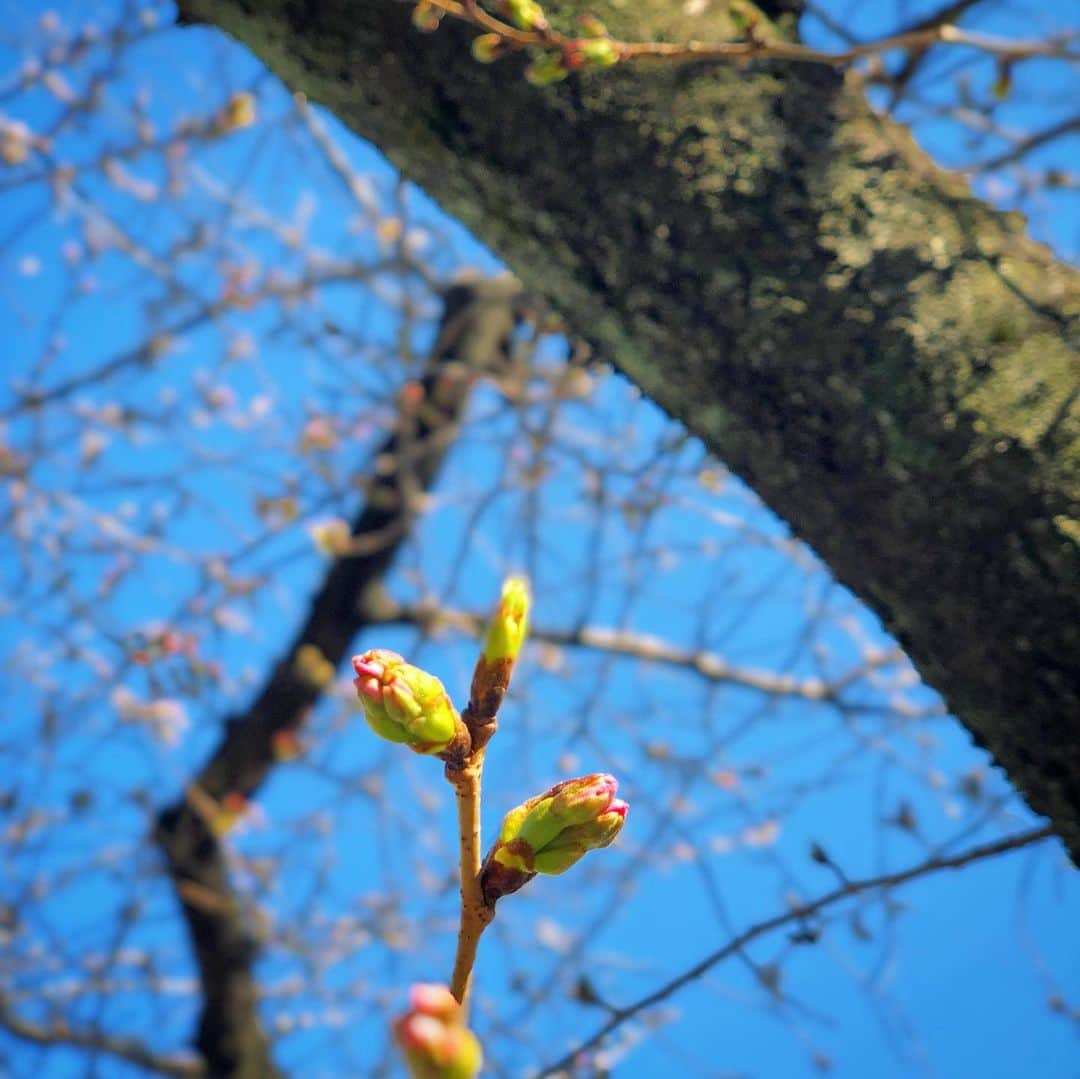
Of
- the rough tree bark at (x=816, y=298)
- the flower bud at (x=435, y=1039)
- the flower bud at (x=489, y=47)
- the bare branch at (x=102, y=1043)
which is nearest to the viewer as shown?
the flower bud at (x=435, y=1039)

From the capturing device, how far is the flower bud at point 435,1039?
36 centimetres

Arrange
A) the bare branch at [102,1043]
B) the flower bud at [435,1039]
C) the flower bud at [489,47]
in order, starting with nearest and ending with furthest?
the flower bud at [435,1039], the flower bud at [489,47], the bare branch at [102,1043]

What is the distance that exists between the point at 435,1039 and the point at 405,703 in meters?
0.17

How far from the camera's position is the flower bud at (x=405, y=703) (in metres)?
0.49

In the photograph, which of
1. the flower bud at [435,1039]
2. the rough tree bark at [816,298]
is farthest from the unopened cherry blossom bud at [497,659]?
the rough tree bark at [816,298]

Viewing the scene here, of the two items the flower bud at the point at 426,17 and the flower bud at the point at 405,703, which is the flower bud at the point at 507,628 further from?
the flower bud at the point at 426,17

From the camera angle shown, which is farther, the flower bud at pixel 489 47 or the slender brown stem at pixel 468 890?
the flower bud at pixel 489 47

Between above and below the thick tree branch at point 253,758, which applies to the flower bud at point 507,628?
below

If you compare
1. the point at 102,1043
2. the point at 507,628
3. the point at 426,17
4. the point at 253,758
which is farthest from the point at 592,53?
the point at 102,1043

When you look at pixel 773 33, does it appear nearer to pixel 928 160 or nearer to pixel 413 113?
pixel 928 160

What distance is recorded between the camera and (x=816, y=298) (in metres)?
0.72

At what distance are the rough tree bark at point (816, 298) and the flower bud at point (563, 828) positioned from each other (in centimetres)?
31

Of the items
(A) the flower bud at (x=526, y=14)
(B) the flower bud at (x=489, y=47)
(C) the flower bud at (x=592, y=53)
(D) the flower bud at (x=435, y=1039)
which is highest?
(B) the flower bud at (x=489, y=47)

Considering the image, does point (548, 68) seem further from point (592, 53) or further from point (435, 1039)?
point (435, 1039)
